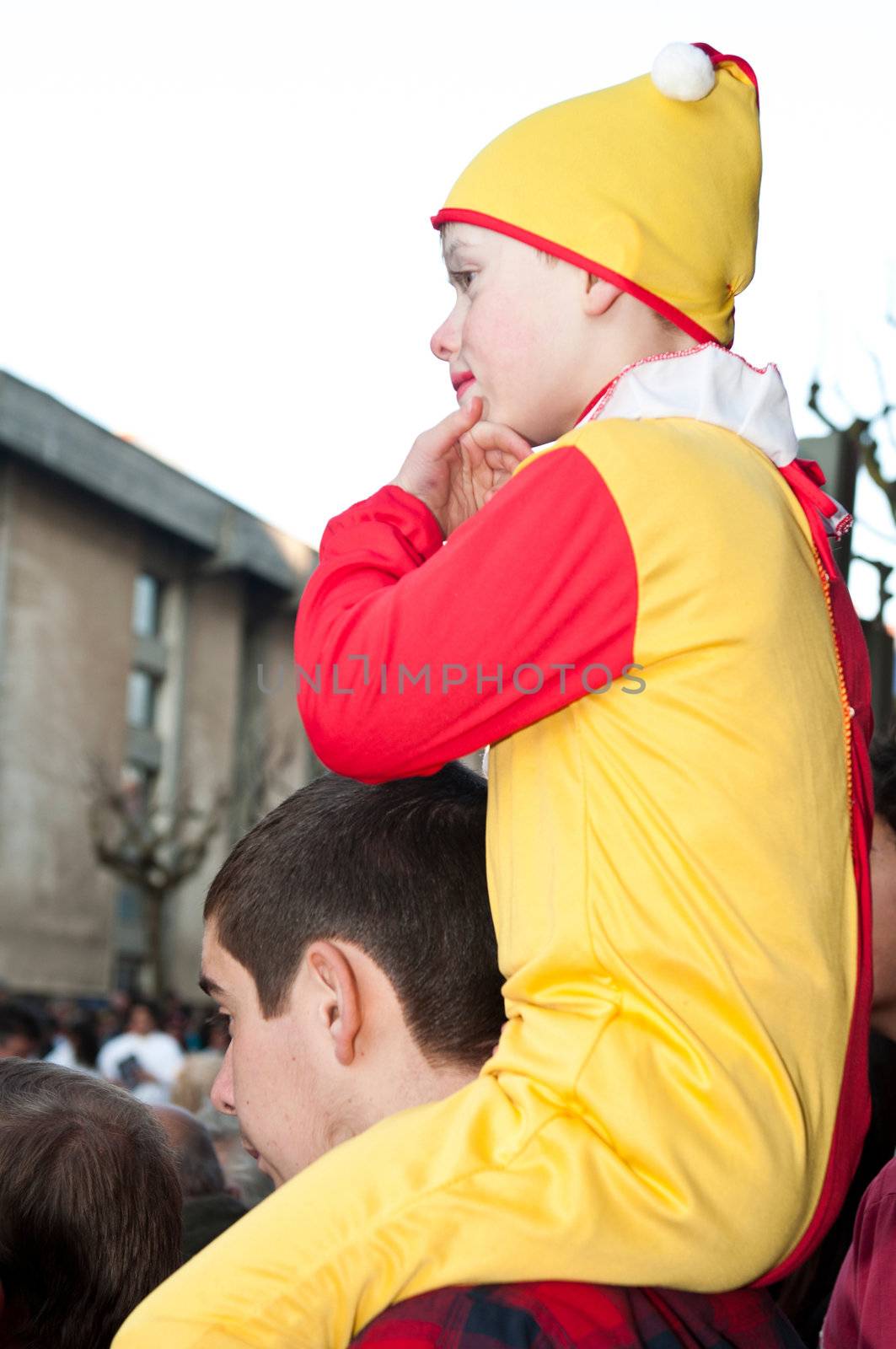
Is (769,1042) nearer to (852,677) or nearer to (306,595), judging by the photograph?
(852,677)

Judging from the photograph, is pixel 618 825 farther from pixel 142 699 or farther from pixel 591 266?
pixel 142 699

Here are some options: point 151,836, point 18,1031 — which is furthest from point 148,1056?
point 151,836

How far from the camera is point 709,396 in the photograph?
1646 mm

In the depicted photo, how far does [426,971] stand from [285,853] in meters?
0.22

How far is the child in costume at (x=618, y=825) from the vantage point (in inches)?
51.8

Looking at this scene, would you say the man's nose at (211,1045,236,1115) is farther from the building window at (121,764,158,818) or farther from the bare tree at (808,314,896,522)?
the building window at (121,764,158,818)

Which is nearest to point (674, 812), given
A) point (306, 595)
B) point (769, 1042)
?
point (769, 1042)

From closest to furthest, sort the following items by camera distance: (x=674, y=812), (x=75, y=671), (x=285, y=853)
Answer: (x=674, y=812)
(x=285, y=853)
(x=75, y=671)

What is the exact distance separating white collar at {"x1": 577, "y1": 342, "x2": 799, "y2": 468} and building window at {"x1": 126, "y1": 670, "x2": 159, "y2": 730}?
37.3m

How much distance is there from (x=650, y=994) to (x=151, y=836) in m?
34.9

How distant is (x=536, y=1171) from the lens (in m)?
1.30

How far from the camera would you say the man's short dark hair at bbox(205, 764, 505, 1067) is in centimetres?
164

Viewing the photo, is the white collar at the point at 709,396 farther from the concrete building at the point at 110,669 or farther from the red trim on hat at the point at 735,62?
the concrete building at the point at 110,669

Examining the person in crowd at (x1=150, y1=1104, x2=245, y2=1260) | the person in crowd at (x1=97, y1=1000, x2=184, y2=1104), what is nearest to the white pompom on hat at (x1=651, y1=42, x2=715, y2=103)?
the person in crowd at (x1=150, y1=1104, x2=245, y2=1260)
